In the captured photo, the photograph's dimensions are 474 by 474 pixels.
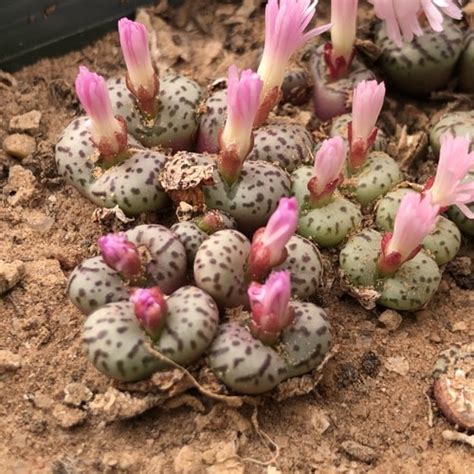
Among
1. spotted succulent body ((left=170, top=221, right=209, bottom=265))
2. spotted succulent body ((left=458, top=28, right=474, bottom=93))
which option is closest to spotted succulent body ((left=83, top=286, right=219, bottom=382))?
spotted succulent body ((left=170, top=221, right=209, bottom=265))

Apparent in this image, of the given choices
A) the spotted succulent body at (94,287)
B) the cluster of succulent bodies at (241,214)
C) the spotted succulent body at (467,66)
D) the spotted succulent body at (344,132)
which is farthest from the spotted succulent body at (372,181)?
the spotted succulent body at (94,287)

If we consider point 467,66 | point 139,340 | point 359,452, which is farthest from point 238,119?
point 467,66

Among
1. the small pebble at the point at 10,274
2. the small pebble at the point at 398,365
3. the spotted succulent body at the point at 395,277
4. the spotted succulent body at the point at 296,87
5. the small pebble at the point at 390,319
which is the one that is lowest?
the small pebble at the point at 398,365

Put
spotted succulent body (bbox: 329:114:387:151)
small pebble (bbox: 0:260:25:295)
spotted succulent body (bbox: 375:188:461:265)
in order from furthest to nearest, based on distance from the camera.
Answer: spotted succulent body (bbox: 329:114:387:151) → spotted succulent body (bbox: 375:188:461:265) → small pebble (bbox: 0:260:25:295)

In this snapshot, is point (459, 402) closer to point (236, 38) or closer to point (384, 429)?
point (384, 429)

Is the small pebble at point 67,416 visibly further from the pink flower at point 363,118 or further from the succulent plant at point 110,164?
the pink flower at point 363,118

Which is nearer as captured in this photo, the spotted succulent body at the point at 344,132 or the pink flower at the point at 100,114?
the pink flower at the point at 100,114

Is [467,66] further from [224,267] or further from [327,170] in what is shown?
[224,267]

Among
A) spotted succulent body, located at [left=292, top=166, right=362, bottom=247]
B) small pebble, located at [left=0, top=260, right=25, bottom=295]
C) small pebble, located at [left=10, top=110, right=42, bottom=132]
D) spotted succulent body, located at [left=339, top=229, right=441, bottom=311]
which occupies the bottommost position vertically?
spotted succulent body, located at [left=339, top=229, right=441, bottom=311]

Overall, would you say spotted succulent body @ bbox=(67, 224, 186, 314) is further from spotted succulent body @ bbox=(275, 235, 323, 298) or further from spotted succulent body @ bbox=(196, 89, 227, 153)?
spotted succulent body @ bbox=(196, 89, 227, 153)
